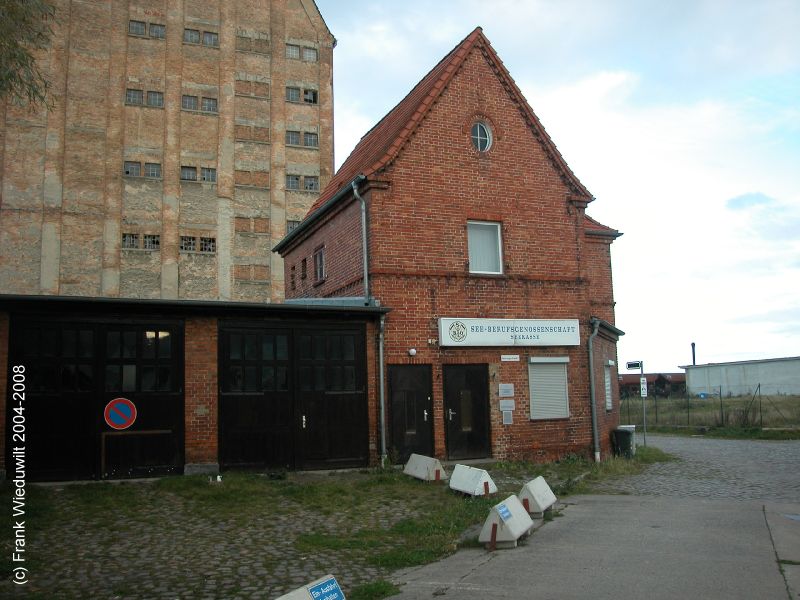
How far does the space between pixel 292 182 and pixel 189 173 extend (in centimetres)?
722

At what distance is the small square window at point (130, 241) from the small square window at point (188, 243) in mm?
2954

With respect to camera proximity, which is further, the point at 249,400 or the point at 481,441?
the point at 481,441

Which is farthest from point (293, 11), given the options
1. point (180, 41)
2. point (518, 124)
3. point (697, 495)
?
point (697, 495)

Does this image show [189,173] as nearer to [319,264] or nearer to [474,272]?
[319,264]

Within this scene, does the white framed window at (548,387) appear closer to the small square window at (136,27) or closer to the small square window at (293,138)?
the small square window at (293,138)

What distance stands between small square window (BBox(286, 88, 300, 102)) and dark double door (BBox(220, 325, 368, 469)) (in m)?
42.4

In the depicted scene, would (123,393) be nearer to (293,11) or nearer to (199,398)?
(199,398)

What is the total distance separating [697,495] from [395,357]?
6655 mm

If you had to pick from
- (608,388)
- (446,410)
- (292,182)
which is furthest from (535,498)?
(292,182)

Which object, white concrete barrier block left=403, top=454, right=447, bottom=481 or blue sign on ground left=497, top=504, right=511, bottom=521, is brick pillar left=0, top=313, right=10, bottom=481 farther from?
blue sign on ground left=497, top=504, right=511, bottom=521

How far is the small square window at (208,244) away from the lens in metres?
51.8

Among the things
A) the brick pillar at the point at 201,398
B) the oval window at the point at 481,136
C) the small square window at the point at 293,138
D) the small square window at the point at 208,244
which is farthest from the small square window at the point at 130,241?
the brick pillar at the point at 201,398

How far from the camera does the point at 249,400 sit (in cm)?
1517

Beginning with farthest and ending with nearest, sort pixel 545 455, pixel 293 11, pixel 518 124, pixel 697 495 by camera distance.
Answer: pixel 293 11 → pixel 518 124 → pixel 545 455 → pixel 697 495
